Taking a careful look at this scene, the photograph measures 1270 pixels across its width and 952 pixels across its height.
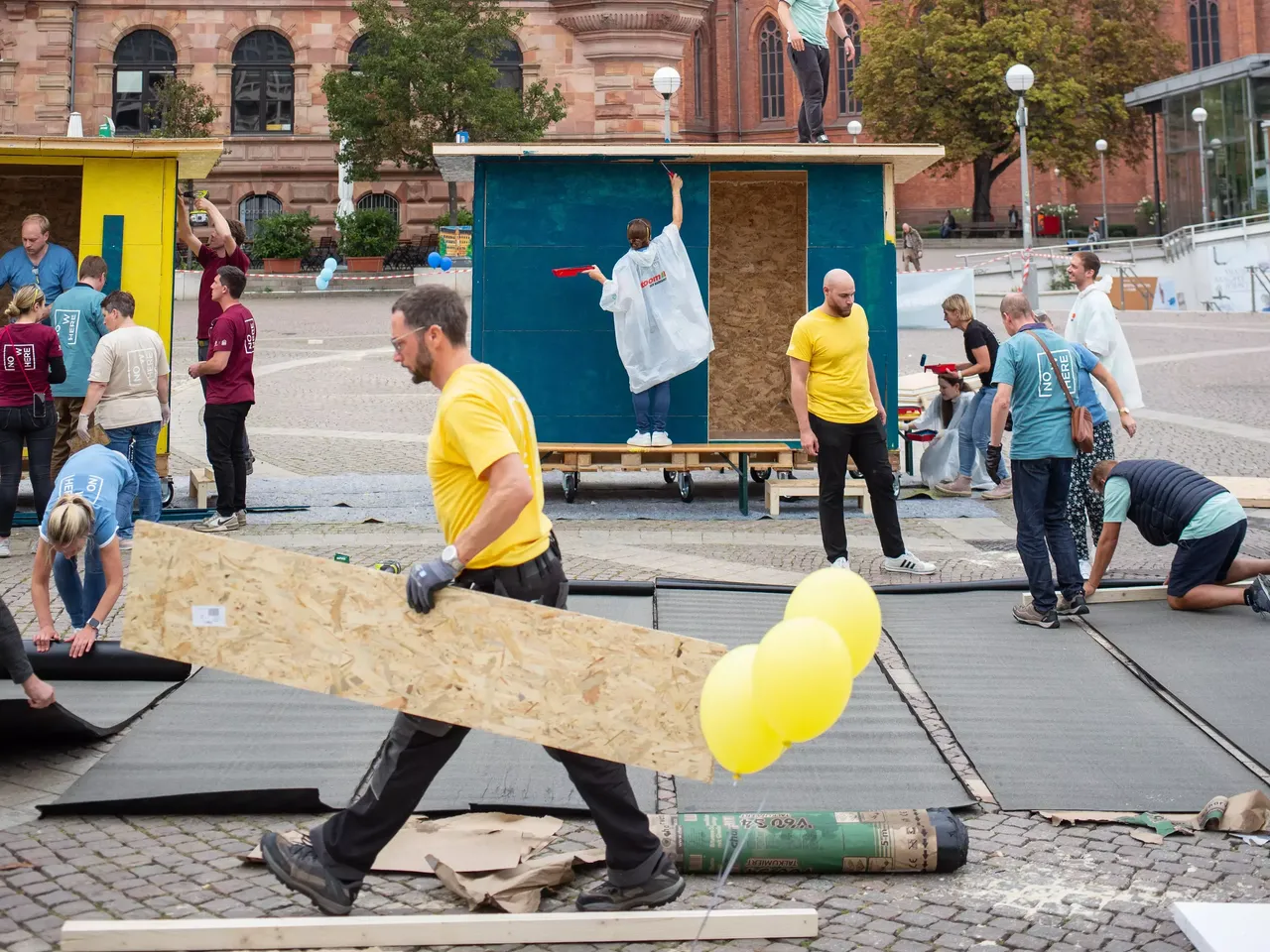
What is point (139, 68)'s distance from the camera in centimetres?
4503

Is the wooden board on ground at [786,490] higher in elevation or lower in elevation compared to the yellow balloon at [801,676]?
higher

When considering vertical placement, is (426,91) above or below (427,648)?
above

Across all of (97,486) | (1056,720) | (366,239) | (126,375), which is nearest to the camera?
(1056,720)

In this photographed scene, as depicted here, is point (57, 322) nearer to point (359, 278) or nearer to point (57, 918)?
point (57, 918)

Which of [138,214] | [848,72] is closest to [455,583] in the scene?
[138,214]

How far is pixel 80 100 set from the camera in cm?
4475

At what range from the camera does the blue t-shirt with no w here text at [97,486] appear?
688cm

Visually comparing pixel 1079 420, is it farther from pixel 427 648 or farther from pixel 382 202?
pixel 382 202

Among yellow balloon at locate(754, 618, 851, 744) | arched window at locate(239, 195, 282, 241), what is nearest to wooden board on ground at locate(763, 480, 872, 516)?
yellow balloon at locate(754, 618, 851, 744)

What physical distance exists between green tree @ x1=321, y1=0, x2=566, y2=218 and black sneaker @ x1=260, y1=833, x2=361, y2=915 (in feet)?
115

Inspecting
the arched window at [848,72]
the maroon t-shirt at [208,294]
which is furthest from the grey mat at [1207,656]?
the arched window at [848,72]

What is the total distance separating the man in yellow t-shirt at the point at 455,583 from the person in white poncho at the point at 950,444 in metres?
9.35

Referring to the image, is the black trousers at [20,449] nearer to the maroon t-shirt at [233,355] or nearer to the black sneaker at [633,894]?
the maroon t-shirt at [233,355]

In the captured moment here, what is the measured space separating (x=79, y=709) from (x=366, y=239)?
3256 cm
